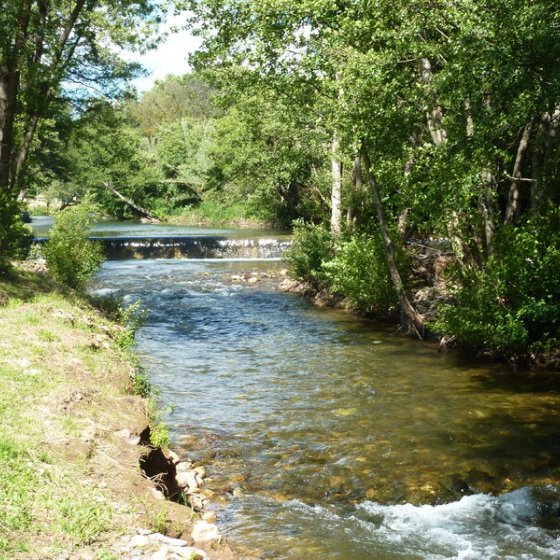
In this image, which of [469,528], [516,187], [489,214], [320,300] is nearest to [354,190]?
[320,300]

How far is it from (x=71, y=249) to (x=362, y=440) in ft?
35.3

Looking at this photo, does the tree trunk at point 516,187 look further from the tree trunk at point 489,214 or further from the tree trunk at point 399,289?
the tree trunk at point 399,289

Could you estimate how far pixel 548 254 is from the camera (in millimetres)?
10328

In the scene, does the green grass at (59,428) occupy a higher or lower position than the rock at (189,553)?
higher

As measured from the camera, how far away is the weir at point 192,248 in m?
32.2

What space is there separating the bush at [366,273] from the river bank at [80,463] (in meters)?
8.32

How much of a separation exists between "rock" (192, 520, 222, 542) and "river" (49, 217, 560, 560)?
2.89ft

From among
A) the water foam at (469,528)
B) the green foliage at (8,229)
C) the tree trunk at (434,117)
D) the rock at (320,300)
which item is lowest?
the water foam at (469,528)

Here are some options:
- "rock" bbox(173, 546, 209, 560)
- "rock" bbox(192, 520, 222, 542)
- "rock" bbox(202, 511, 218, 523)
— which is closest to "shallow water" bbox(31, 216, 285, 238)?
"rock" bbox(202, 511, 218, 523)

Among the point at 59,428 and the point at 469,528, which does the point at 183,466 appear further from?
the point at 469,528

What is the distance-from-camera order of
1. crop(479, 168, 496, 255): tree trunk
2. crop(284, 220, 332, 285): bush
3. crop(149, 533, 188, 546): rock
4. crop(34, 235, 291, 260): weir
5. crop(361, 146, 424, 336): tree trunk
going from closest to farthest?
crop(149, 533, 188, 546): rock
crop(479, 168, 496, 255): tree trunk
crop(361, 146, 424, 336): tree trunk
crop(284, 220, 332, 285): bush
crop(34, 235, 291, 260): weir

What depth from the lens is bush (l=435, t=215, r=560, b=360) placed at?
10.4 metres

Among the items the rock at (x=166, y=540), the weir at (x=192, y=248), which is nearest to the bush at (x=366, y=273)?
the rock at (x=166, y=540)

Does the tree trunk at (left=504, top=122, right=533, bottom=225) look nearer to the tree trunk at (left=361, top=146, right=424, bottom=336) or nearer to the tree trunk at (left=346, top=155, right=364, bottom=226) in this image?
the tree trunk at (left=361, top=146, right=424, bottom=336)
